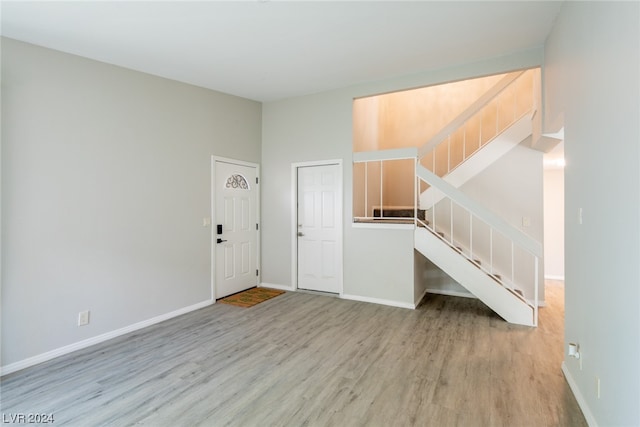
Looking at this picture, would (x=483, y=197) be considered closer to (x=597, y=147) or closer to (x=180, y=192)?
(x=597, y=147)

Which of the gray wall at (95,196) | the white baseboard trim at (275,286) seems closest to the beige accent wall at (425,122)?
the white baseboard trim at (275,286)

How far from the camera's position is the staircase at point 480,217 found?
381 cm

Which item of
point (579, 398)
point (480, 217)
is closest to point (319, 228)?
point (480, 217)

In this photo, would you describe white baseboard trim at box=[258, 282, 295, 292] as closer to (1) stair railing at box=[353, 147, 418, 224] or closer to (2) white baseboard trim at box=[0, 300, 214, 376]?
(2) white baseboard trim at box=[0, 300, 214, 376]

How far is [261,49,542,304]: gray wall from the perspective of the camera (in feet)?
13.7

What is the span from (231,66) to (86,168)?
192cm

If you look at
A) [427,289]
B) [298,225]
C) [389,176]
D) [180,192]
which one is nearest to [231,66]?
[180,192]

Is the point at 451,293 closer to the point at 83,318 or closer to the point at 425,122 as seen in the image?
the point at 425,122

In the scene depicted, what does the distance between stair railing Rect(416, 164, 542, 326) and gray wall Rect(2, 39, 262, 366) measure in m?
3.10

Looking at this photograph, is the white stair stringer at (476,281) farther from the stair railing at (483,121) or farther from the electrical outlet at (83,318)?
the electrical outlet at (83,318)

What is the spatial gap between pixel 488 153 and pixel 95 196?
4.97 meters

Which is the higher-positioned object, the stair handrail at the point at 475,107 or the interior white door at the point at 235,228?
the stair handrail at the point at 475,107

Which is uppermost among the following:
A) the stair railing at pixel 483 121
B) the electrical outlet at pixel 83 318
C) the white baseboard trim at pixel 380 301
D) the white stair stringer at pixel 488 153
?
the stair railing at pixel 483 121

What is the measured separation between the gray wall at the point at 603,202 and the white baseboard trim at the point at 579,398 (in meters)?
0.02
